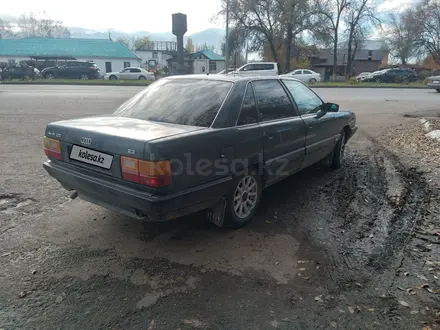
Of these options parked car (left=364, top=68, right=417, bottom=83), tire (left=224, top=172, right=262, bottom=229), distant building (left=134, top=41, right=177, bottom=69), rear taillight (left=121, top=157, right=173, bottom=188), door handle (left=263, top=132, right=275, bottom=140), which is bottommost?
tire (left=224, top=172, right=262, bottom=229)

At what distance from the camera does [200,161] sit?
9.65 ft

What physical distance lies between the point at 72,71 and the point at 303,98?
31068 millimetres

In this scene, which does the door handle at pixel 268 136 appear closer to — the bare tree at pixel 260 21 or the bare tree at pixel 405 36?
the bare tree at pixel 260 21

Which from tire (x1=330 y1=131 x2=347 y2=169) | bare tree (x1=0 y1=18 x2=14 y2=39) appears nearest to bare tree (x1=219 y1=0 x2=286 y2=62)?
tire (x1=330 y1=131 x2=347 y2=169)

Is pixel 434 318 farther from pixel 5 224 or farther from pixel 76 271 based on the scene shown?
pixel 5 224

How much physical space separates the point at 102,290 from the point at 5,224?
1.69 m

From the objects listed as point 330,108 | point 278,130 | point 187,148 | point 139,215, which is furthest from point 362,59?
point 139,215

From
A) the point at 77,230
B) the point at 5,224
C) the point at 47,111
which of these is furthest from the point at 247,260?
the point at 47,111

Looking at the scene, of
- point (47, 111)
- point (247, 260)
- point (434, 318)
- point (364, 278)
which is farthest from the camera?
point (47, 111)

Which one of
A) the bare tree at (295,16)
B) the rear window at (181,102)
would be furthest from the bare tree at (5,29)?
the rear window at (181,102)

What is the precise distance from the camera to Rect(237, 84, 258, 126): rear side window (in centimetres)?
347

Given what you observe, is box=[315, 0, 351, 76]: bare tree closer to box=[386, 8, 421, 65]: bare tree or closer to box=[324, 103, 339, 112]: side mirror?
box=[386, 8, 421, 65]: bare tree

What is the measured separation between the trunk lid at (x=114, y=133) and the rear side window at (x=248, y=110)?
562 millimetres

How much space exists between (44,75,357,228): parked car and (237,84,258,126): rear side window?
0.04 feet
